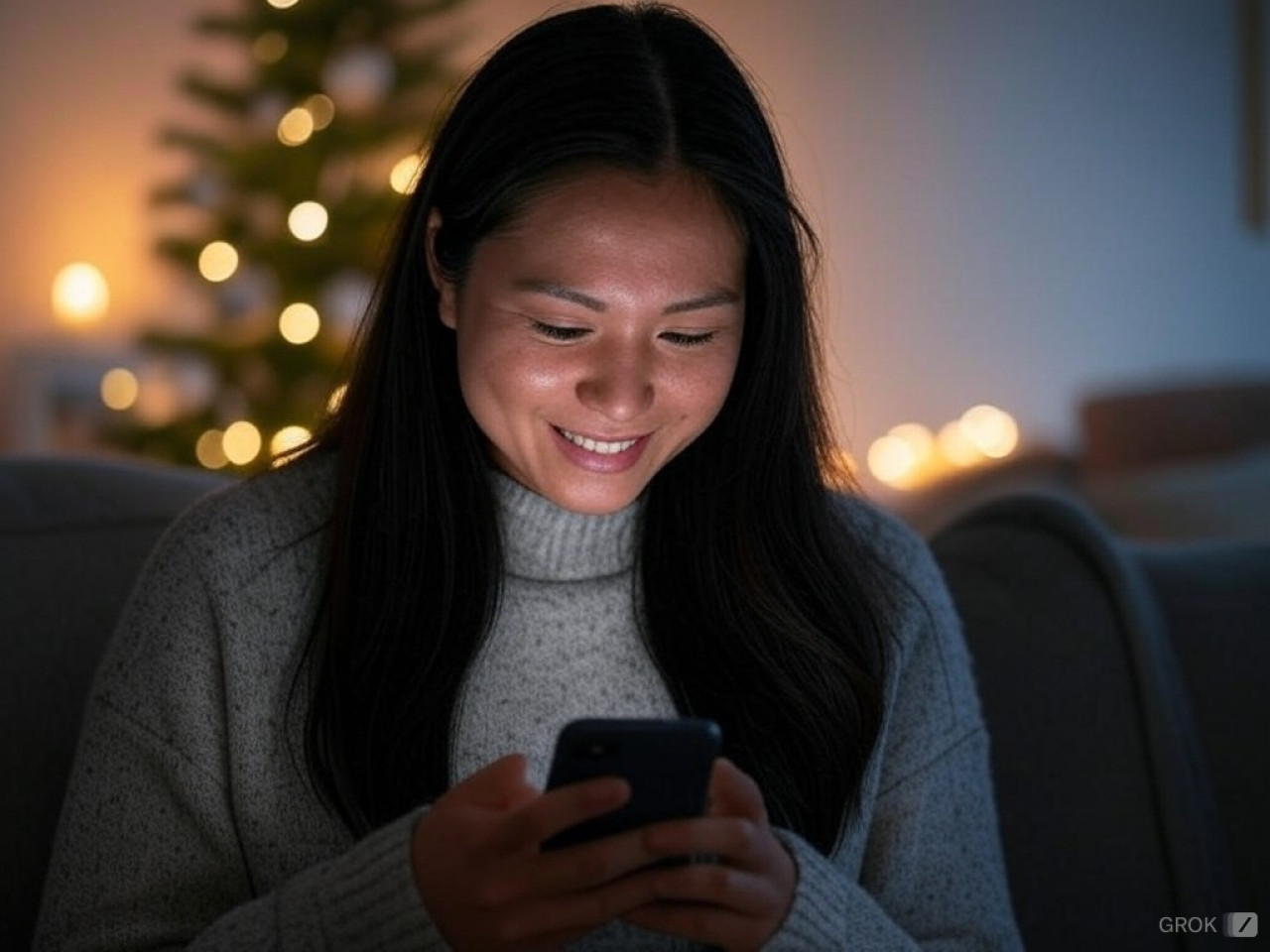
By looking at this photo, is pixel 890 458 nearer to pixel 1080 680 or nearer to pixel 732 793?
pixel 1080 680

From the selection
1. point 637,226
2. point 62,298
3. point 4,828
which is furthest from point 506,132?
point 62,298

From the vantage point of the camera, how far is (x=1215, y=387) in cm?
486

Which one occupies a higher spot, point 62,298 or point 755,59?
point 755,59

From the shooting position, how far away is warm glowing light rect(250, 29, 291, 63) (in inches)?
184

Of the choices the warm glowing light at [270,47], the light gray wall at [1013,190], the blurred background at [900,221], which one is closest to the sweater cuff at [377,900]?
the blurred background at [900,221]

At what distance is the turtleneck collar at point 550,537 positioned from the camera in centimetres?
150

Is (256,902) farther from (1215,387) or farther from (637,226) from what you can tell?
(1215,387)

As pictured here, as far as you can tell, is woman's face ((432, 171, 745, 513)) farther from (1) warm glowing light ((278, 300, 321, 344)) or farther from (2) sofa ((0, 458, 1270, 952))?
(1) warm glowing light ((278, 300, 321, 344))

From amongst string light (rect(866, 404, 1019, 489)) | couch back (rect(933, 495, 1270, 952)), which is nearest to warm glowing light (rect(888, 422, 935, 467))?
string light (rect(866, 404, 1019, 489))

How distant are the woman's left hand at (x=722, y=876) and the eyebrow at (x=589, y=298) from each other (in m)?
0.34

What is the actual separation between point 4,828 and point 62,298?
3640 millimetres

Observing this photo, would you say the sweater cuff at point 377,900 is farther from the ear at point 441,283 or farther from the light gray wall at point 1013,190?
the light gray wall at point 1013,190

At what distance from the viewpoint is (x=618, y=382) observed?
1312mm

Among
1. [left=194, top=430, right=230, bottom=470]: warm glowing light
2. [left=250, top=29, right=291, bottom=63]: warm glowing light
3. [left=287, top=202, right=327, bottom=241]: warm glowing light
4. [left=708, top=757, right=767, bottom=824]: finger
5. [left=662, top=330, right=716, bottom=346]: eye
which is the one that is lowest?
[left=194, top=430, right=230, bottom=470]: warm glowing light
